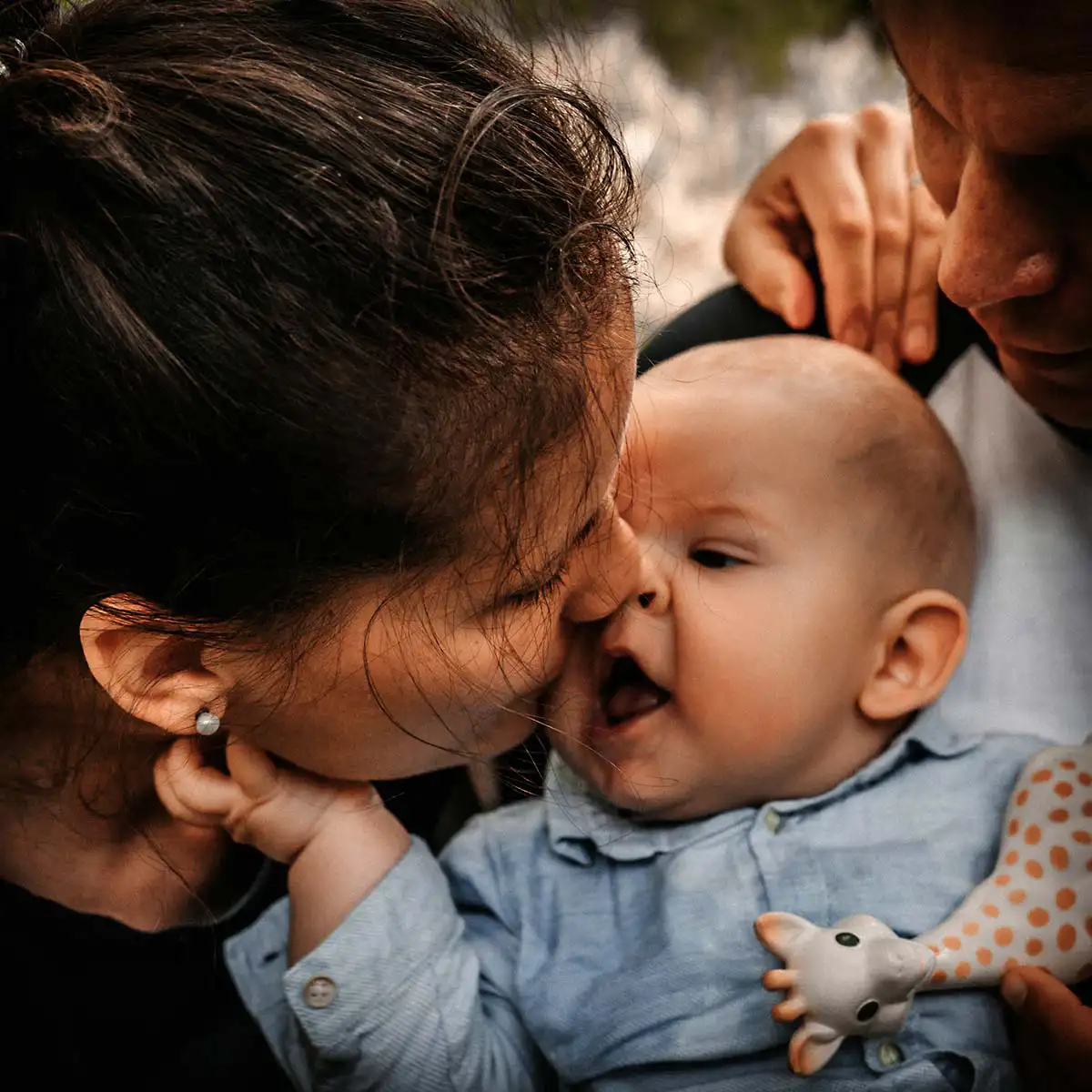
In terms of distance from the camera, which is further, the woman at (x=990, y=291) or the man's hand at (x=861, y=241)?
the man's hand at (x=861, y=241)

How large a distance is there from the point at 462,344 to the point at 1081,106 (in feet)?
1.10

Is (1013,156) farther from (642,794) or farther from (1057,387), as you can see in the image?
(642,794)

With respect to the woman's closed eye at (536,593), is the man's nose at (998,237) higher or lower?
higher

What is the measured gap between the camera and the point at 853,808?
0.80m

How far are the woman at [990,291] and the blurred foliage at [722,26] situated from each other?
0.22 m

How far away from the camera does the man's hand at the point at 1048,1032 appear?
600mm

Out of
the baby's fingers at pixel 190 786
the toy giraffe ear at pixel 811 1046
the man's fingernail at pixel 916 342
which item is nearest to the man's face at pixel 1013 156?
the man's fingernail at pixel 916 342

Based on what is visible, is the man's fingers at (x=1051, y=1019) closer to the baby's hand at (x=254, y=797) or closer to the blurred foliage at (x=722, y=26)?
the baby's hand at (x=254, y=797)

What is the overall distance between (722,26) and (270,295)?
876 mm

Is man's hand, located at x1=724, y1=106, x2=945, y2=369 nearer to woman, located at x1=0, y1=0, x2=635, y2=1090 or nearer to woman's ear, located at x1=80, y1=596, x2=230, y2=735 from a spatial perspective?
woman, located at x1=0, y1=0, x2=635, y2=1090

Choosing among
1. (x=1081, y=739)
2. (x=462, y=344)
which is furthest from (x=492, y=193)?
(x=1081, y=739)

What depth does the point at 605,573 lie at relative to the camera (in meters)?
0.67

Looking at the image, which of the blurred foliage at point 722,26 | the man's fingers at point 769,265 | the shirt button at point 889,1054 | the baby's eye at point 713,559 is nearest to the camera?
the shirt button at point 889,1054

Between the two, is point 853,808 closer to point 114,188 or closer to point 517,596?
point 517,596
